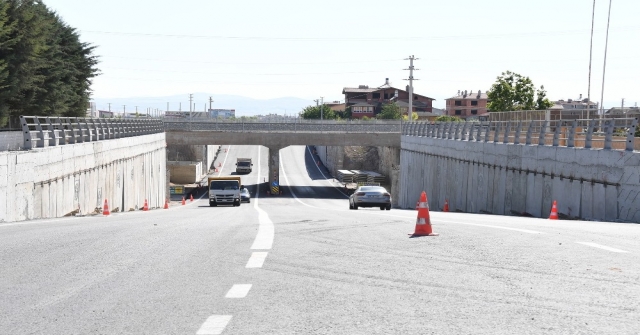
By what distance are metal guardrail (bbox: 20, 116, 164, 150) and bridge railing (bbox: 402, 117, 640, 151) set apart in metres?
18.4

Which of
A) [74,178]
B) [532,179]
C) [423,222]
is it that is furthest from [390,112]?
[423,222]

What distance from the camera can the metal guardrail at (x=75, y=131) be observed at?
30.3m

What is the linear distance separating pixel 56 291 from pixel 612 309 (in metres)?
5.21

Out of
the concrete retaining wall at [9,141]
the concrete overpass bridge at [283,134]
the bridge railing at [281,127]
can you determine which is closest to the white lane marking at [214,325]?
the concrete retaining wall at [9,141]

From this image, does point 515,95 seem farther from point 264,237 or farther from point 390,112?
point 264,237

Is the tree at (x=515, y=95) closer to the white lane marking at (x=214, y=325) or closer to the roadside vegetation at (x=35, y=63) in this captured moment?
the roadside vegetation at (x=35, y=63)

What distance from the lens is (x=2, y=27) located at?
57500 millimetres

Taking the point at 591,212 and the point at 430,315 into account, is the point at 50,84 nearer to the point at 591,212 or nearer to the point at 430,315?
the point at 591,212

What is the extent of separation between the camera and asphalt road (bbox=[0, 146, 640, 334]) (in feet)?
22.7

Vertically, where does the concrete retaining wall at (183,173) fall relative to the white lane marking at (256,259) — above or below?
below

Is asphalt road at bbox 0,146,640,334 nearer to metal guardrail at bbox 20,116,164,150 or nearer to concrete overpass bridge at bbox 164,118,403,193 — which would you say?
metal guardrail at bbox 20,116,164,150

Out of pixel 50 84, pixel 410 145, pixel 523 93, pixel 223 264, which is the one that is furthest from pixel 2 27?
pixel 523 93

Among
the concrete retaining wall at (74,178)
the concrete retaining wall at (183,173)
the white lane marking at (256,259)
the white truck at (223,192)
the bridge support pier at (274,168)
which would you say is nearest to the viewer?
the white lane marking at (256,259)

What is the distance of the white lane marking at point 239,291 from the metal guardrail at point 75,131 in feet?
71.9
